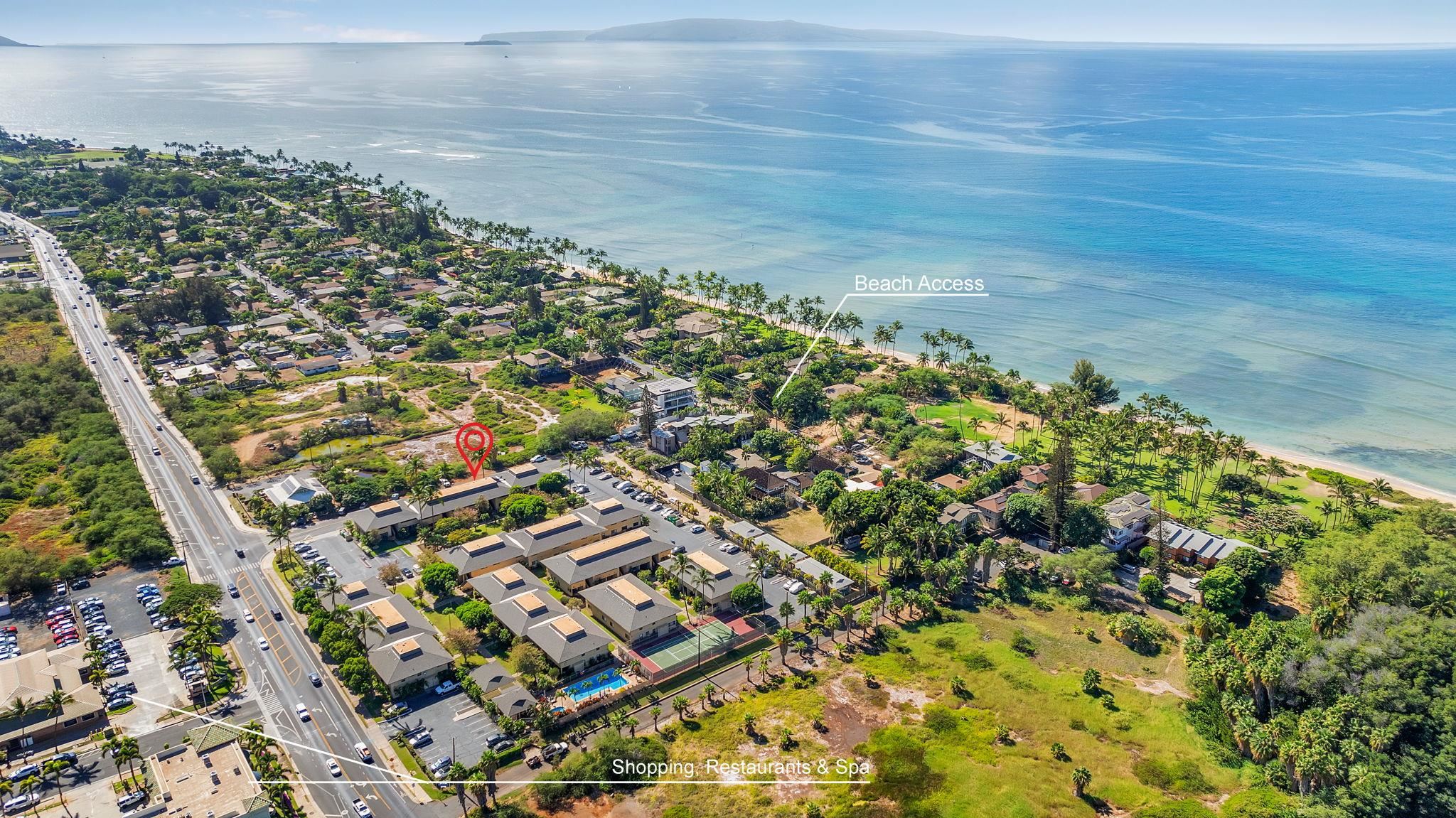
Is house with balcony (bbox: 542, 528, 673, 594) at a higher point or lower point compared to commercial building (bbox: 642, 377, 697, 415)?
lower

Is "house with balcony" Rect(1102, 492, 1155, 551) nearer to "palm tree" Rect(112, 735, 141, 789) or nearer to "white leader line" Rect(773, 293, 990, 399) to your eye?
"white leader line" Rect(773, 293, 990, 399)

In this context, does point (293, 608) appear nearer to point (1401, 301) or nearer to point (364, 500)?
point (364, 500)

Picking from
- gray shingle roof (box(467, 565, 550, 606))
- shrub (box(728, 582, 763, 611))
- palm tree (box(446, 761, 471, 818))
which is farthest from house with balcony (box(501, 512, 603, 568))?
palm tree (box(446, 761, 471, 818))

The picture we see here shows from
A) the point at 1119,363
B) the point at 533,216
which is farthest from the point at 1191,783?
the point at 533,216

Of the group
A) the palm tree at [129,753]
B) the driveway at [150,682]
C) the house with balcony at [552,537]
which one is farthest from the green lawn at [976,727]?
the driveway at [150,682]

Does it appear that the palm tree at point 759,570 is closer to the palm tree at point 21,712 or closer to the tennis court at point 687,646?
the tennis court at point 687,646

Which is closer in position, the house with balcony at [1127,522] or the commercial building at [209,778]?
the commercial building at [209,778]

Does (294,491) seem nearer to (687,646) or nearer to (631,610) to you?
(631,610)
